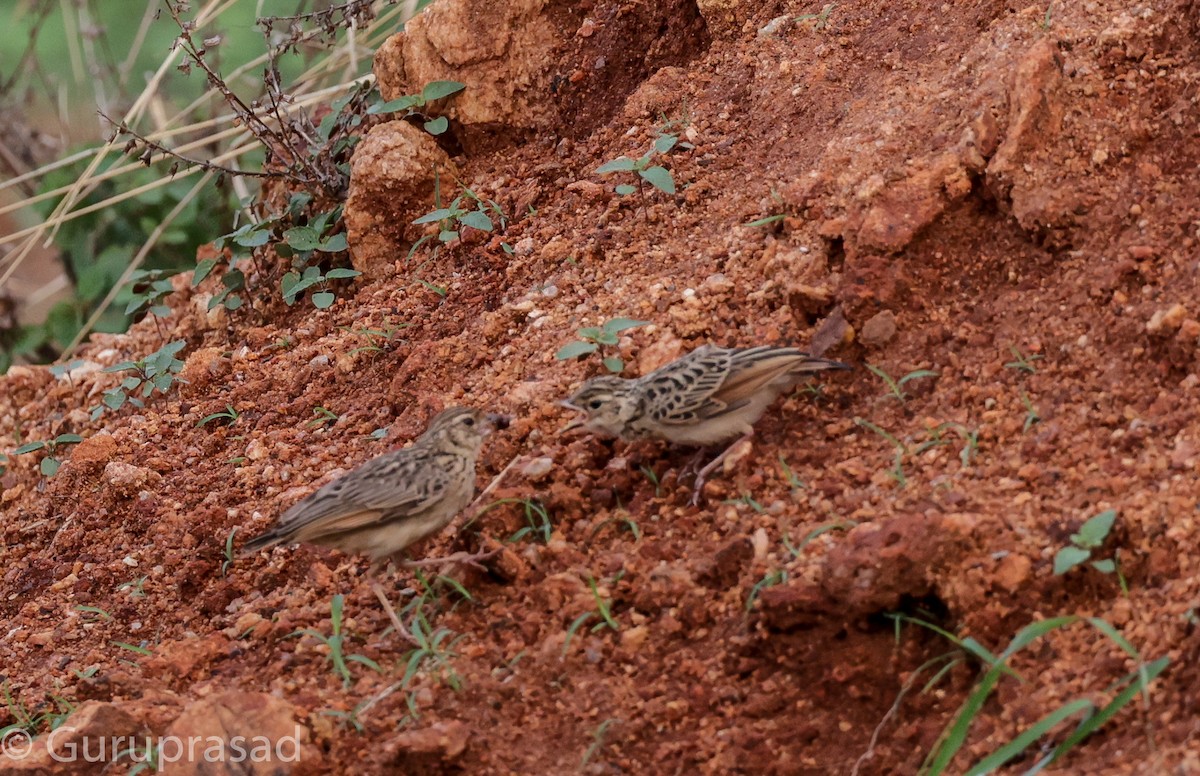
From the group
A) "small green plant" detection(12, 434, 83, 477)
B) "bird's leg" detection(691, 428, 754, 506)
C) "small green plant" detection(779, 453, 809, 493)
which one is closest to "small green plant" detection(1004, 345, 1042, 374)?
"small green plant" detection(779, 453, 809, 493)

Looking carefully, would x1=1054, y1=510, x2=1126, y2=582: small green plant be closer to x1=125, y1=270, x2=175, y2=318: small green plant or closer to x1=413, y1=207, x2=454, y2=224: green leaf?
x1=413, y1=207, x2=454, y2=224: green leaf

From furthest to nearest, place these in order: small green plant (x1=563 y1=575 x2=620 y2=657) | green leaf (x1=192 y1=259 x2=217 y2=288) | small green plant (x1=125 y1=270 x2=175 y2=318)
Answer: small green plant (x1=125 y1=270 x2=175 y2=318) < green leaf (x1=192 y1=259 x2=217 y2=288) < small green plant (x1=563 y1=575 x2=620 y2=657)

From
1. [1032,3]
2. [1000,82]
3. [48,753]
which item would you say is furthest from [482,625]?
[1032,3]

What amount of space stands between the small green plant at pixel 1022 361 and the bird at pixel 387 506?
7.10 feet

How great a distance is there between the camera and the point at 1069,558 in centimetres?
414

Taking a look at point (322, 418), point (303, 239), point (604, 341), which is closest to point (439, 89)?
point (303, 239)

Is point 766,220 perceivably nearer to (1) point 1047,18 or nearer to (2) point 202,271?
(1) point 1047,18

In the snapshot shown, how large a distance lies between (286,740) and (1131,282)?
3574 millimetres

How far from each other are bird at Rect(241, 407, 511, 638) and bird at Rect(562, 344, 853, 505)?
0.60 meters

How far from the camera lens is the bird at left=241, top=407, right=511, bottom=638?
5.22 meters

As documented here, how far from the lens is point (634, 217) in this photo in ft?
22.4

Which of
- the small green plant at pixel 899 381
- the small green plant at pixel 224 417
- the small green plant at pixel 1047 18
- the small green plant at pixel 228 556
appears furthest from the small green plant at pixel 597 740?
the small green plant at pixel 1047 18

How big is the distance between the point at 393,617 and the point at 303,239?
10.9ft

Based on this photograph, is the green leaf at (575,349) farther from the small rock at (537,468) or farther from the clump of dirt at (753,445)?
the small rock at (537,468)
